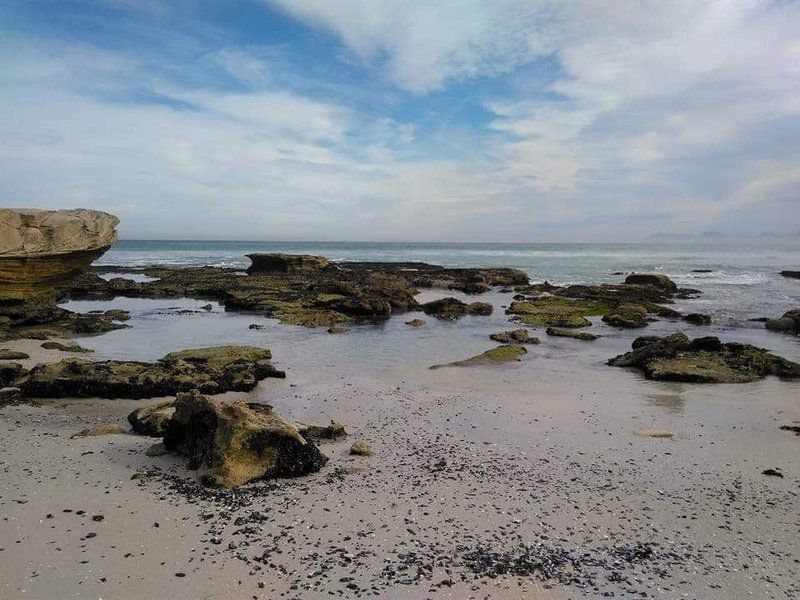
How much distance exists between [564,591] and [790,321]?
80.2ft

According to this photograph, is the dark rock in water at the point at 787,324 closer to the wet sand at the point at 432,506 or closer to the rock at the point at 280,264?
the wet sand at the point at 432,506

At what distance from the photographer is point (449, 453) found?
878 cm

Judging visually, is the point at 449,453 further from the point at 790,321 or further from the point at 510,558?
the point at 790,321

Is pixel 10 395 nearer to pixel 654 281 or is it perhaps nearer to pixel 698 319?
pixel 698 319

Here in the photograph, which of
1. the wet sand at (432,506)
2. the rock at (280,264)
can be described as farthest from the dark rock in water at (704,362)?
the rock at (280,264)

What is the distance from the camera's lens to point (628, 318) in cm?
2561

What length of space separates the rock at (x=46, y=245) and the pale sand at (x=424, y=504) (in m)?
12.6

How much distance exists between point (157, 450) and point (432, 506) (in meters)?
4.41

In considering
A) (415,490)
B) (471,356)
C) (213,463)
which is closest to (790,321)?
(471,356)

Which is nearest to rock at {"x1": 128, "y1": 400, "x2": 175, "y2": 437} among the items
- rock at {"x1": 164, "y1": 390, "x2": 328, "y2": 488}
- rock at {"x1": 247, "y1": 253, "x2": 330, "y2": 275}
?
rock at {"x1": 164, "y1": 390, "x2": 328, "y2": 488}

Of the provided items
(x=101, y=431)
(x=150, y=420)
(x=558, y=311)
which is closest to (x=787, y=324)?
(x=558, y=311)

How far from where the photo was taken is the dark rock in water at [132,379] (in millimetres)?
11477

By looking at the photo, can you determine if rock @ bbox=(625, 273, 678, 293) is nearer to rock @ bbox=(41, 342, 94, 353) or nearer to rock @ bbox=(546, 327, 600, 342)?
rock @ bbox=(546, 327, 600, 342)

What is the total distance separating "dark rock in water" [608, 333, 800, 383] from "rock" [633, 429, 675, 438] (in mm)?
4787
